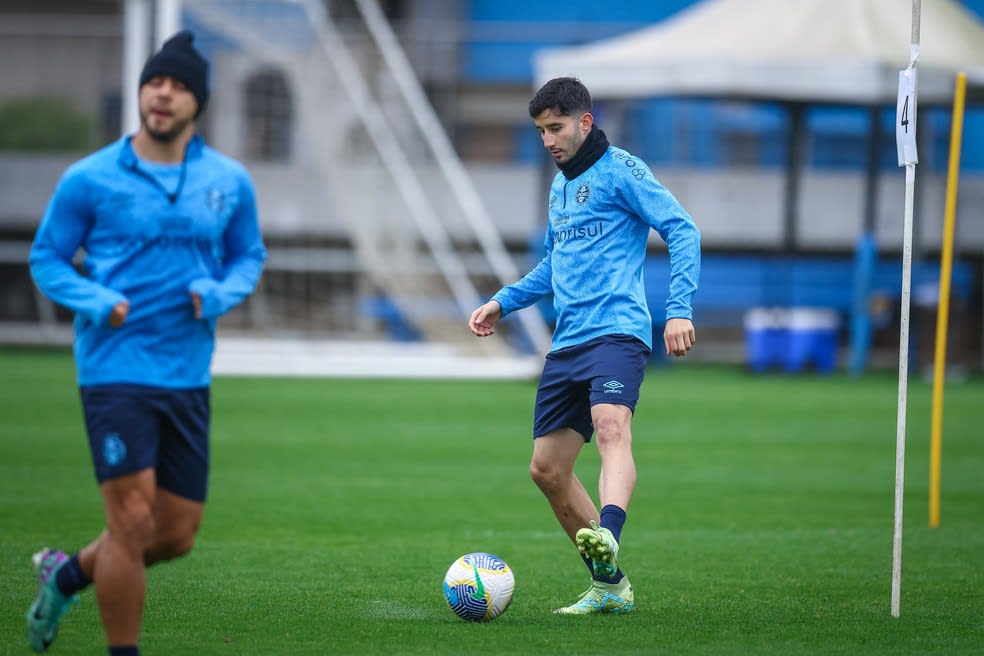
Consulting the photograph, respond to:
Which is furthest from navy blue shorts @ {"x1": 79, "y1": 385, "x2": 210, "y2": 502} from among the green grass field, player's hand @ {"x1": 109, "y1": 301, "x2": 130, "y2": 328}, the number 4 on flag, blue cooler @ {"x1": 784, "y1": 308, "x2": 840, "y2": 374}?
blue cooler @ {"x1": 784, "y1": 308, "x2": 840, "y2": 374}

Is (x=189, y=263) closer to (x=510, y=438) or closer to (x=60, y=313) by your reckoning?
(x=510, y=438)

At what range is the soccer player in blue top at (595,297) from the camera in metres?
6.48

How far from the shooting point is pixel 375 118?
23984 millimetres

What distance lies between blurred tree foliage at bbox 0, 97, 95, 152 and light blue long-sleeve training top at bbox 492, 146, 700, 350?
23.3 meters

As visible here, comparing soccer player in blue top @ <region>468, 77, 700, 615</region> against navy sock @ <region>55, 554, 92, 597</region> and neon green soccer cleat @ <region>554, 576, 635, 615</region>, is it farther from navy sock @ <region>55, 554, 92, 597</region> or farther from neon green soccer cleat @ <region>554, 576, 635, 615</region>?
navy sock @ <region>55, 554, 92, 597</region>

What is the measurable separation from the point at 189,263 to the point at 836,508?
656cm

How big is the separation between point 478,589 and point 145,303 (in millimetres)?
2116

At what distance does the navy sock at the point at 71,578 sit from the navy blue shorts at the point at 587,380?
2123mm

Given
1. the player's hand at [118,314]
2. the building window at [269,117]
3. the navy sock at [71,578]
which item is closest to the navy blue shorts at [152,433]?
the player's hand at [118,314]

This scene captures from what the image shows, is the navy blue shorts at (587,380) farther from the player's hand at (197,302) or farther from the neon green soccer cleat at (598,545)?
the player's hand at (197,302)

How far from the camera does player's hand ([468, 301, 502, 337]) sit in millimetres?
6984

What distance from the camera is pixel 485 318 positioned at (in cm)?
702

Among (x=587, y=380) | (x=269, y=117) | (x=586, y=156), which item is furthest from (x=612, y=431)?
(x=269, y=117)

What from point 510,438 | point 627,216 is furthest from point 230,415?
point 627,216
